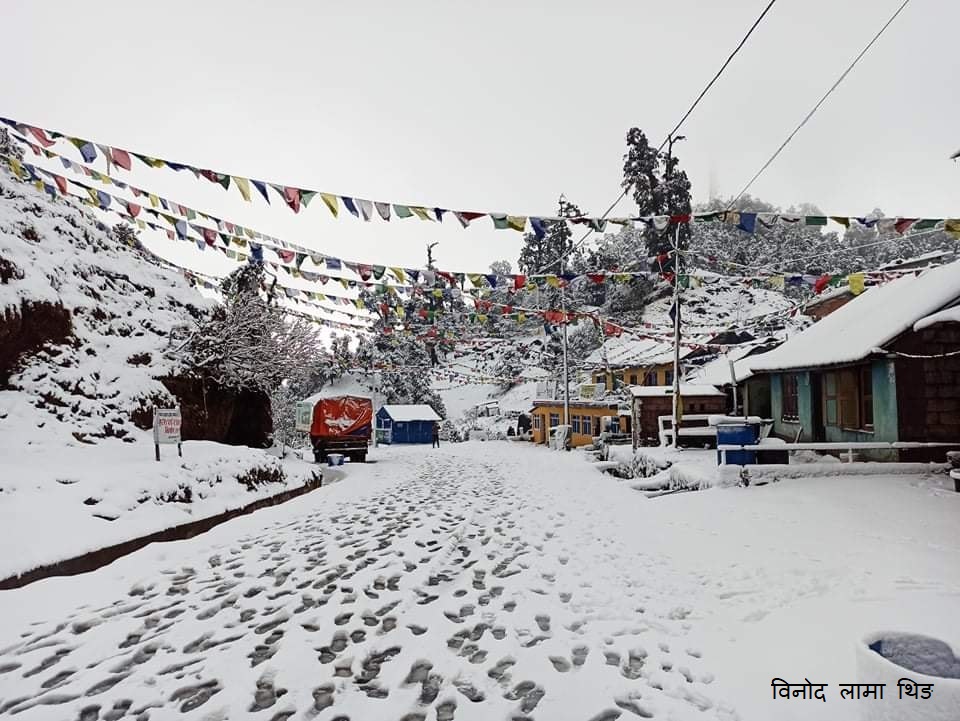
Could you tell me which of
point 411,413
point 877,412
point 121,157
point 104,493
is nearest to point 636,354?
point 411,413

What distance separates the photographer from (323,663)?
14.0 feet

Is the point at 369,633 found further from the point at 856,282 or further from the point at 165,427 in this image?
the point at 856,282

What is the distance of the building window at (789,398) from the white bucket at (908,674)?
16466 mm

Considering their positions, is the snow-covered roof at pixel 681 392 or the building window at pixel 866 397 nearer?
the building window at pixel 866 397

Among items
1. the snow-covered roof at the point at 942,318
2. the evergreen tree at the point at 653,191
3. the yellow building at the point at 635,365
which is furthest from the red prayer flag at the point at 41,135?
the evergreen tree at the point at 653,191

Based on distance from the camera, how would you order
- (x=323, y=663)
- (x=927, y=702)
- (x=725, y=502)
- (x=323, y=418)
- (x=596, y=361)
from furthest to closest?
1. (x=596, y=361)
2. (x=323, y=418)
3. (x=725, y=502)
4. (x=323, y=663)
5. (x=927, y=702)

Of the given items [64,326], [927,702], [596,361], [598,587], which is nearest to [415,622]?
[598,587]

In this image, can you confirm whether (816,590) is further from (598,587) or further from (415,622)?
(415,622)

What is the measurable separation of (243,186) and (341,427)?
17.3 m

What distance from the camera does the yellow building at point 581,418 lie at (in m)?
29.6

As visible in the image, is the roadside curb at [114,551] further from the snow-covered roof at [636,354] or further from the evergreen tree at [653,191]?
the evergreen tree at [653,191]

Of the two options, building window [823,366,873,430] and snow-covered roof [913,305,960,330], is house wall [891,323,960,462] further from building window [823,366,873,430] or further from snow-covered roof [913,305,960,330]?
building window [823,366,873,430]

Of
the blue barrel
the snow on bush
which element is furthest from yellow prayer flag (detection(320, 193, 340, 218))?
the blue barrel

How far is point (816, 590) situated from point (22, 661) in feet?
23.7
